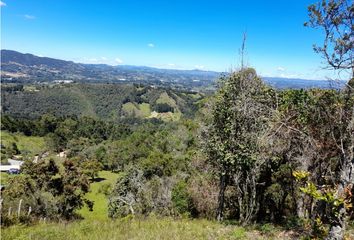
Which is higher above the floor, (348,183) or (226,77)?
(226,77)

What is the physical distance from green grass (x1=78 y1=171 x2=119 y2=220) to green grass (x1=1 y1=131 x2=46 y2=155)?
87.5 feet

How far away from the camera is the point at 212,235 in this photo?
712 cm

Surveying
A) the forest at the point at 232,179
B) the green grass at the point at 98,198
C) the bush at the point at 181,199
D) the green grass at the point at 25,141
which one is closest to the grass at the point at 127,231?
the forest at the point at 232,179

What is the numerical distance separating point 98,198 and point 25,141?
49.4m

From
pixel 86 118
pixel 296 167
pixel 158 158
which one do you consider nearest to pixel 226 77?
pixel 296 167

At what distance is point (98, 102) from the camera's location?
184m

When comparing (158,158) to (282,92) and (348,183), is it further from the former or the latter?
(348,183)

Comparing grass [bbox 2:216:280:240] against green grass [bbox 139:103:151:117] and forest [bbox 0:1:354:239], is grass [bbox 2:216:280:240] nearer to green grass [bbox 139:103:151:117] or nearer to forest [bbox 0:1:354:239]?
forest [bbox 0:1:354:239]

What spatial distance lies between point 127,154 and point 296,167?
219 ft

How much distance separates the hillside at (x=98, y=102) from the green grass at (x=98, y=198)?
8187 centimetres

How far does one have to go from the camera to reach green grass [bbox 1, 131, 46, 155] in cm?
8869

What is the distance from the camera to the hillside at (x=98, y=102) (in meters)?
158

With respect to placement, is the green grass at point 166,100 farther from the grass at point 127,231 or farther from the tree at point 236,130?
the grass at point 127,231

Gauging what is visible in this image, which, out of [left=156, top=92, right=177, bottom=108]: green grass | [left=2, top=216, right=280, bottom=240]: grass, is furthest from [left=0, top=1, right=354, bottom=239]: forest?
[left=156, top=92, right=177, bottom=108]: green grass
